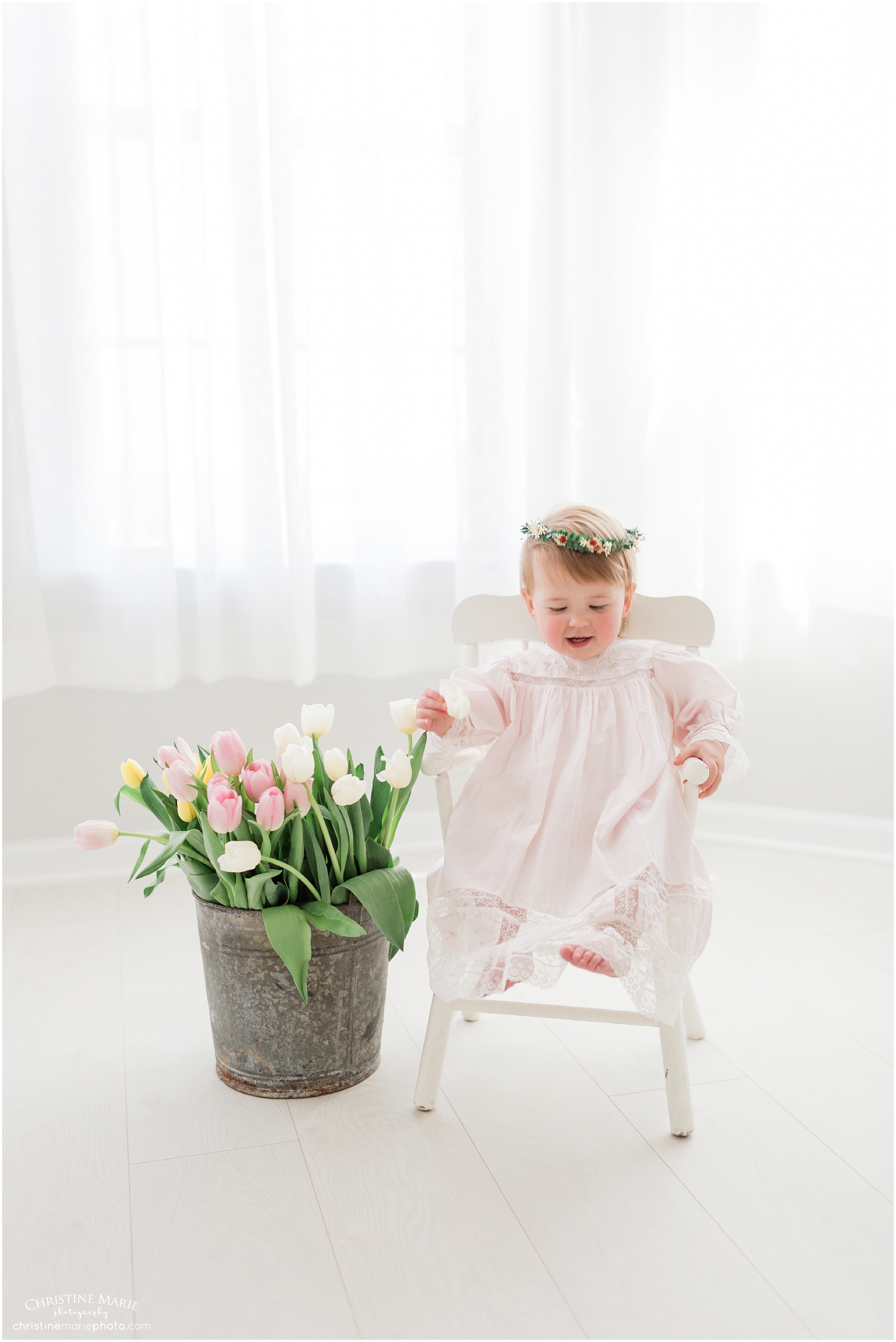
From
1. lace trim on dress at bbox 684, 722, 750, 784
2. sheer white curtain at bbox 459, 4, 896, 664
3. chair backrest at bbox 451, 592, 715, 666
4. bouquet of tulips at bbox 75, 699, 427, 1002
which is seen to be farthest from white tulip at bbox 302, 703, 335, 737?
sheer white curtain at bbox 459, 4, 896, 664

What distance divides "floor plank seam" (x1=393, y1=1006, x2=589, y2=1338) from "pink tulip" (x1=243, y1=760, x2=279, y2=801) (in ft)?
1.77

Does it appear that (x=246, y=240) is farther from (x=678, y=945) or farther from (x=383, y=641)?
(x=678, y=945)

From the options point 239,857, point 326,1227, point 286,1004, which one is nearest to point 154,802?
point 239,857

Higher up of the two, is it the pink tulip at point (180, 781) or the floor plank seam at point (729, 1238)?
the pink tulip at point (180, 781)

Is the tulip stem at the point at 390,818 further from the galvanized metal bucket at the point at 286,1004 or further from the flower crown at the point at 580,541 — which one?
the flower crown at the point at 580,541

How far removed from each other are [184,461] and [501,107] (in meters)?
1.10

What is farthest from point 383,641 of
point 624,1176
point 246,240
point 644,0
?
point 644,0

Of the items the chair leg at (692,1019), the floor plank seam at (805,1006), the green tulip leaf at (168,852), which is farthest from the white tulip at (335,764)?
the floor plank seam at (805,1006)

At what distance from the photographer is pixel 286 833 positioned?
1533mm

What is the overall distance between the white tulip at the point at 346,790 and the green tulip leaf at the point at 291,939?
0.56ft

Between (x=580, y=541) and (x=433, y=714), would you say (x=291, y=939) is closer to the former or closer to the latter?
(x=433, y=714)

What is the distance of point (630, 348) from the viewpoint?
2652 mm

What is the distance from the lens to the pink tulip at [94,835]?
149cm

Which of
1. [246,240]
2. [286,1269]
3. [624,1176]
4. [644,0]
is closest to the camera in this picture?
[286,1269]
